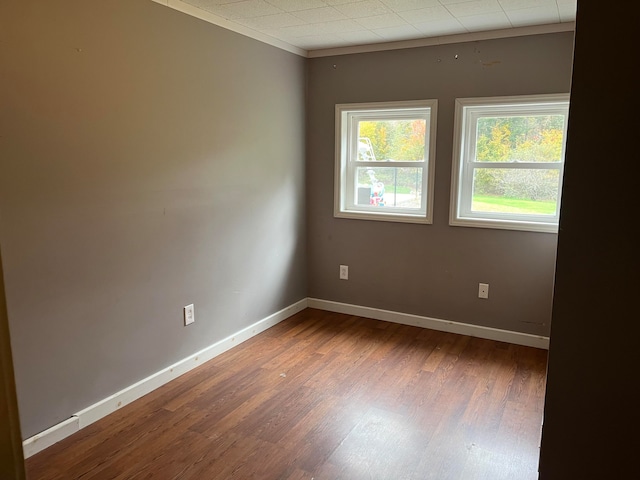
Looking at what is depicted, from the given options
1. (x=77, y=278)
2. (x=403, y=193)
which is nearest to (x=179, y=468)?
(x=77, y=278)

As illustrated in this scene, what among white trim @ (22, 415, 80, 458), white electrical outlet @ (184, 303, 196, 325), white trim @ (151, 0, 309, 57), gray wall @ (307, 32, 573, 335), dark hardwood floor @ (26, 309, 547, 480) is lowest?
dark hardwood floor @ (26, 309, 547, 480)

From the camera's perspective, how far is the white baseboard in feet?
7.62

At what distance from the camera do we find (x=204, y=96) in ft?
9.92

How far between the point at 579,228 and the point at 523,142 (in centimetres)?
260

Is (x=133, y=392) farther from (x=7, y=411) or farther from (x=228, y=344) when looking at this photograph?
(x=7, y=411)

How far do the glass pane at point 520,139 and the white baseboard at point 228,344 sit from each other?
1.34 m

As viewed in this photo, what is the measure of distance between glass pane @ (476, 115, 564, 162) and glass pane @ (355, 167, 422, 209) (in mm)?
560

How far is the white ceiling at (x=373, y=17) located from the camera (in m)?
2.76

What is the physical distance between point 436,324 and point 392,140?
62.5 inches

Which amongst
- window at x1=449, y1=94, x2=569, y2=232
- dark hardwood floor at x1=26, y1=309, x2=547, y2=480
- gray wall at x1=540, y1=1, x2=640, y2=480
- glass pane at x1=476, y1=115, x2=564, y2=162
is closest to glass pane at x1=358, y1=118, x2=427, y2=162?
window at x1=449, y1=94, x2=569, y2=232

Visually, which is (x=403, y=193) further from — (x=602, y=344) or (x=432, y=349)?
(x=602, y=344)

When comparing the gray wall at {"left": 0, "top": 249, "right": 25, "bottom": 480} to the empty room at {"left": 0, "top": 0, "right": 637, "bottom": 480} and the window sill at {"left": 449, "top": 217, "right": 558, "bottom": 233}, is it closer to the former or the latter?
the empty room at {"left": 0, "top": 0, "right": 637, "bottom": 480}

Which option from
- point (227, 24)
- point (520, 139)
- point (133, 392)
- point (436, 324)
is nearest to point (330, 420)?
point (133, 392)

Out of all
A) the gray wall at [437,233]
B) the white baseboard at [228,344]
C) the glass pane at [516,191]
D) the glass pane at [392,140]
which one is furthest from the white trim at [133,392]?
the glass pane at [516,191]
